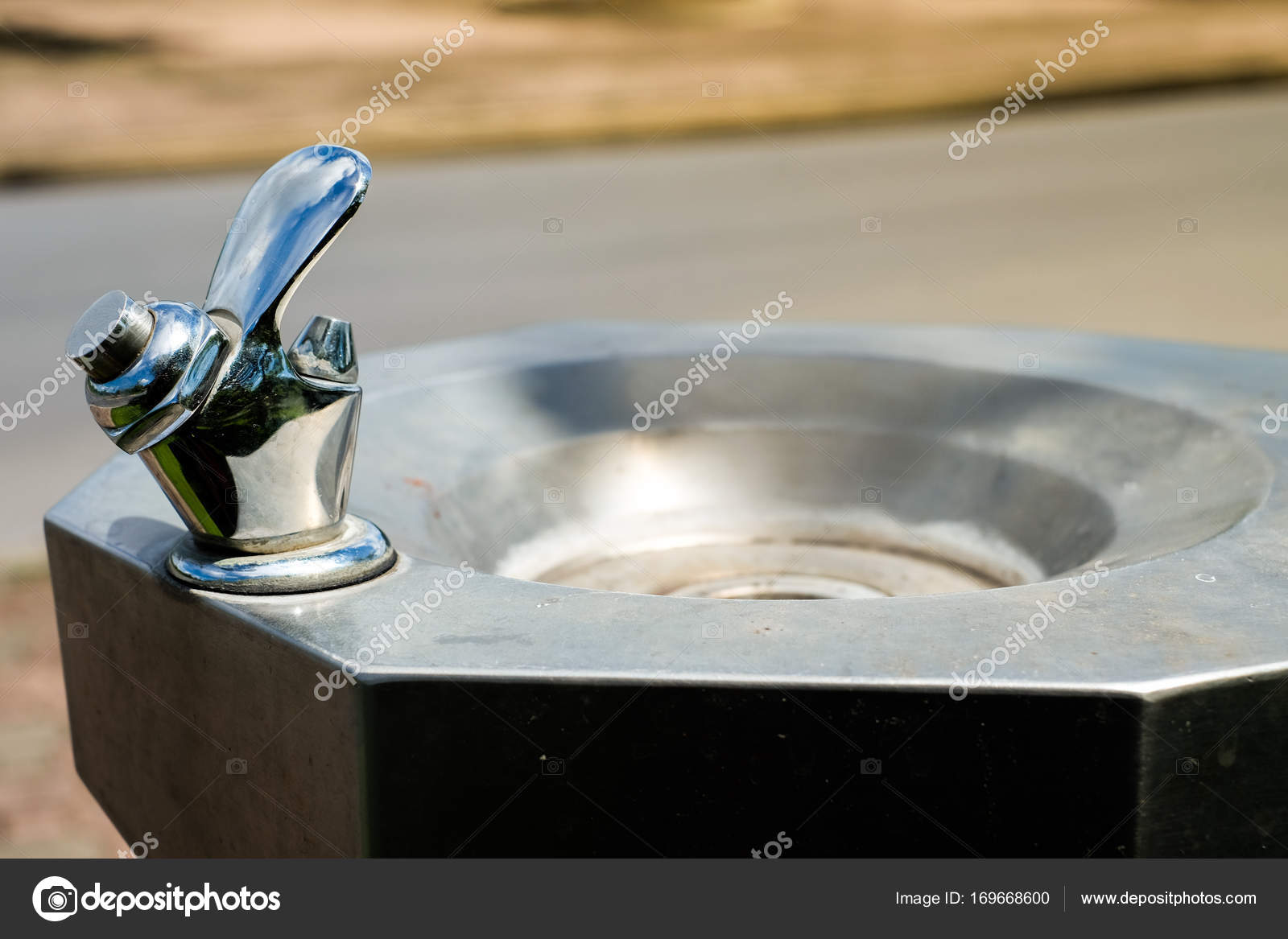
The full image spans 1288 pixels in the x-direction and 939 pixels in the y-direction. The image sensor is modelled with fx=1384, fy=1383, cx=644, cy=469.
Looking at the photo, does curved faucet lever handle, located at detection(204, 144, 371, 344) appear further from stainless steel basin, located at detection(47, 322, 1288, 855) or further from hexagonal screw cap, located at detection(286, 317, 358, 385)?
stainless steel basin, located at detection(47, 322, 1288, 855)

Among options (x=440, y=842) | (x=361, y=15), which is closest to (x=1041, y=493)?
(x=440, y=842)

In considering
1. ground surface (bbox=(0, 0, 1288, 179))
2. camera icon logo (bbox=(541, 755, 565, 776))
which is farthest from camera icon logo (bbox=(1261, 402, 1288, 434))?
ground surface (bbox=(0, 0, 1288, 179))

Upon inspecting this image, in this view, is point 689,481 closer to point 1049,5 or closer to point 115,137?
point 115,137

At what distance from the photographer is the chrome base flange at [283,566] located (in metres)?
1.08

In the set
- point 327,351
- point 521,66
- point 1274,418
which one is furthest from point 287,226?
point 521,66

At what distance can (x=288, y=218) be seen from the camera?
1098 mm

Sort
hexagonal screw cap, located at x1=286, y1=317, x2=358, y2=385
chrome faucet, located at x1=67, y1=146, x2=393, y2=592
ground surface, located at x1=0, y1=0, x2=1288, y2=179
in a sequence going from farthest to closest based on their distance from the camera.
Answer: ground surface, located at x1=0, y1=0, x2=1288, y2=179, hexagonal screw cap, located at x1=286, y1=317, x2=358, y2=385, chrome faucet, located at x1=67, y1=146, x2=393, y2=592

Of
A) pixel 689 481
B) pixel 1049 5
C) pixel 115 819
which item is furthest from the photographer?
pixel 1049 5

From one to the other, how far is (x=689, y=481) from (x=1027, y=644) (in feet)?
2.86

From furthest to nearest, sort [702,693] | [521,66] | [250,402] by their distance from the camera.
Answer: [521,66]
[250,402]
[702,693]

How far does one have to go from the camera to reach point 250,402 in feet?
3.59

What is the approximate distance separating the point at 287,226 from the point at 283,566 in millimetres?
270

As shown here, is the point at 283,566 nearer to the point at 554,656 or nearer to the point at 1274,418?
the point at 554,656
